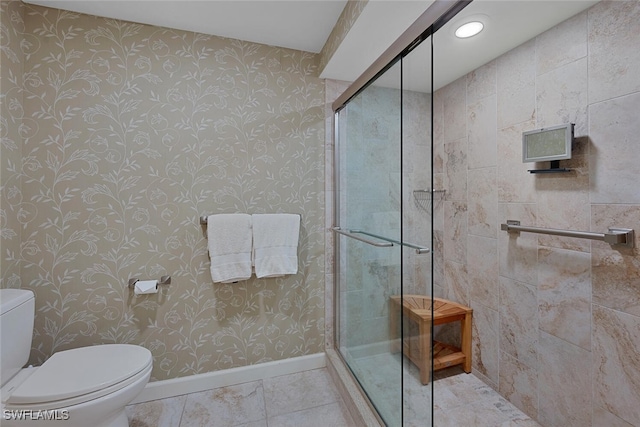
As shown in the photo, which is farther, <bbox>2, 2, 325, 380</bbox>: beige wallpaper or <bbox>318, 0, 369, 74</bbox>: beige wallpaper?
<bbox>2, 2, 325, 380</bbox>: beige wallpaper

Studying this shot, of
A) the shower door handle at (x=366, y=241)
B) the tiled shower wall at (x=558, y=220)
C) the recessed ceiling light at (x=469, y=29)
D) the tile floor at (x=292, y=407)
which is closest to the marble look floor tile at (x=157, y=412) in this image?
the tile floor at (x=292, y=407)

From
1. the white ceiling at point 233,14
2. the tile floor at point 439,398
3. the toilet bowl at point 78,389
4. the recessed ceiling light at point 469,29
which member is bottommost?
the tile floor at point 439,398

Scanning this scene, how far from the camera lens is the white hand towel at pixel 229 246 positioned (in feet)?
5.49

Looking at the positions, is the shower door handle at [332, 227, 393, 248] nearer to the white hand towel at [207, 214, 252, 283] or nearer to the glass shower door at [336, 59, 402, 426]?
the glass shower door at [336, 59, 402, 426]

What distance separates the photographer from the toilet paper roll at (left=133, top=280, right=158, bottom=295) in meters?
1.54

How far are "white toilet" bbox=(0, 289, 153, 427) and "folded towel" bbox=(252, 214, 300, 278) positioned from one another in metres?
0.73

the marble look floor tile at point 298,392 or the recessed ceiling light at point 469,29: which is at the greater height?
the recessed ceiling light at point 469,29

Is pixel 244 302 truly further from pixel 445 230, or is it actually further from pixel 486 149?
pixel 486 149

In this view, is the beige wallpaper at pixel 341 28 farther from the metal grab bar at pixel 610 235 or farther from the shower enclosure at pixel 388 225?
the metal grab bar at pixel 610 235

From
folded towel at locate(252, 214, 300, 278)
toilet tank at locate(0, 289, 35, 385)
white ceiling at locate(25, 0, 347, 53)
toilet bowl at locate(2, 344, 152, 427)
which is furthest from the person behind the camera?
folded towel at locate(252, 214, 300, 278)

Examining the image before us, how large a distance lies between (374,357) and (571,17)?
188 cm

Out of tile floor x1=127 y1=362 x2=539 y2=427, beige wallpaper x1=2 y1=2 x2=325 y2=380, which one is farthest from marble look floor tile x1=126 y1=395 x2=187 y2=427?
beige wallpaper x1=2 y1=2 x2=325 y2=380

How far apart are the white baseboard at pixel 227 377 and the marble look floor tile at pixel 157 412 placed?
0.03 meters

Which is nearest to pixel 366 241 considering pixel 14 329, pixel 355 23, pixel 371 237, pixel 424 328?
pixel 371 237
